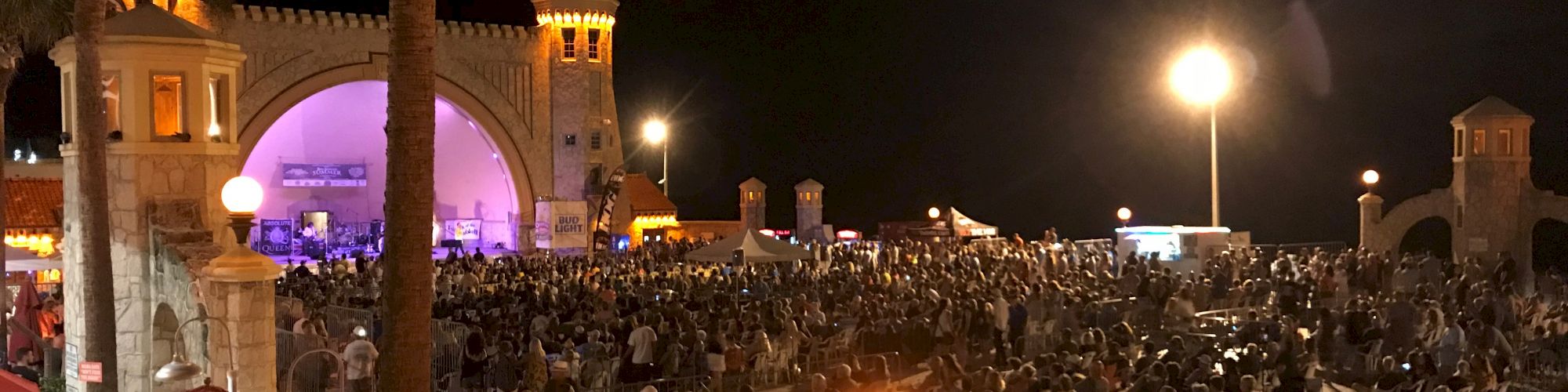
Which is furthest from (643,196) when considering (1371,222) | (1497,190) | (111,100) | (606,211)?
(111,100)

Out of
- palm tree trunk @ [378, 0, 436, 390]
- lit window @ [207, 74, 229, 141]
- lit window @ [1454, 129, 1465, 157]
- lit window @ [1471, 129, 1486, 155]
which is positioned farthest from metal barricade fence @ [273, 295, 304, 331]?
lit window @ [1454, 129, 1465, 157]

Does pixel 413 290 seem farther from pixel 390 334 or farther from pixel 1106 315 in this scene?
pixel 1106 315

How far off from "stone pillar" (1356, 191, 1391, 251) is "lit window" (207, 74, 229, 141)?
27346 millimetres

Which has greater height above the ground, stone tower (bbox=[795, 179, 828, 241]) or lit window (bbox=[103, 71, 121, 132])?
lit window (bbox=[103, 71, 121, 132])

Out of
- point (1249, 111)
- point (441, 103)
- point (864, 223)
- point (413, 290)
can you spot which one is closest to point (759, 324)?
point (413, 290)

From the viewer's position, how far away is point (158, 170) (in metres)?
14.0

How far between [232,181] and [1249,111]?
4885 centimetres

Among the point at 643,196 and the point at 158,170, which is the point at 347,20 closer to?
the point at 643,196

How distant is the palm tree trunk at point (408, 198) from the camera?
26.3 feet

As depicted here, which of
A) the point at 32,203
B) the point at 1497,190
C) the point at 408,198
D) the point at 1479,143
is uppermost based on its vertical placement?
the point at 1479,143

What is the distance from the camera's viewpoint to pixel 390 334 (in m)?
8.09

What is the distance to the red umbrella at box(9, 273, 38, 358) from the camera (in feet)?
60.8

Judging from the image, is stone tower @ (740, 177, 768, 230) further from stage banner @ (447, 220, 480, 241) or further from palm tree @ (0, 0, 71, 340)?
palm tree @ (0, 0, 71, 340)

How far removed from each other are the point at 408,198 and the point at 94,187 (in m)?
5.72
